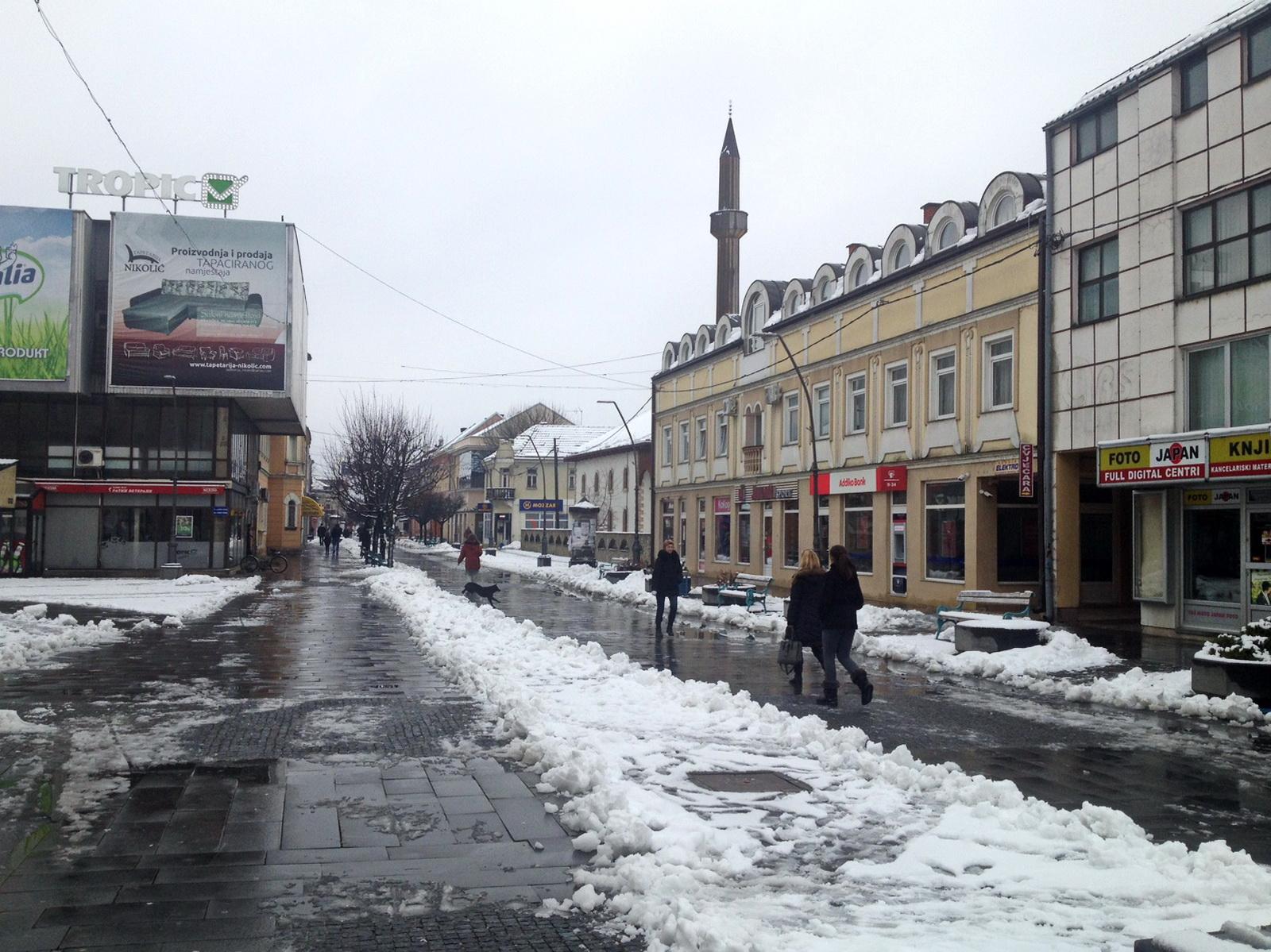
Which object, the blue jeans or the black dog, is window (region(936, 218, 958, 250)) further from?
the blue jeans

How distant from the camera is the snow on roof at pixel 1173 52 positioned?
18.5 m

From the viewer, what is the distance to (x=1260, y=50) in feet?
60.3

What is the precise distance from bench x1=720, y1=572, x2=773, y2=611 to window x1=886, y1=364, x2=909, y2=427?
5409 millimetres

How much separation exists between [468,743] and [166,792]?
254 cm

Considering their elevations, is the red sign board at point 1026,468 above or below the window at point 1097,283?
below

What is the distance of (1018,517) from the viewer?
84.8ft

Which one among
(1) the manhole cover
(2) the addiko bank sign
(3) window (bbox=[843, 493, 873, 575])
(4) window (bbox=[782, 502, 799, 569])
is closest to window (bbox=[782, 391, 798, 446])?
(4) window (bbox=[782, 502, 799, 569])

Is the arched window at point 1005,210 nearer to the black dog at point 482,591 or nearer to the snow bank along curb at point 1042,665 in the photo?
the snow bank along curb at point 1042,665

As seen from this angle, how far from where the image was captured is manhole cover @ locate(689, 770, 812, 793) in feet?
24.9

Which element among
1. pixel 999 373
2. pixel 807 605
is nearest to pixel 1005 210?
pixel 999 373

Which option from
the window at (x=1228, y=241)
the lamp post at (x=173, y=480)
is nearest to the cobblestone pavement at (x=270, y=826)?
the window at (x=1228, y=241)

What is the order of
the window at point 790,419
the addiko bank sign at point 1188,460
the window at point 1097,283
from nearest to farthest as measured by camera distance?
1. the addiko bank sign at point 1188,460
2. the window at point 1097,283
3. the window at point 790,419

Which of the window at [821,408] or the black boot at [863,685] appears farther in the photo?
the window at [821,408]

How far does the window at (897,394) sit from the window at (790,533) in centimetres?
667
